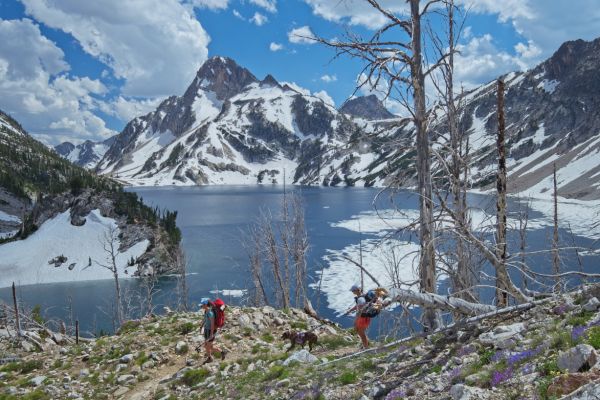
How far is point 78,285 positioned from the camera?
75.1 m

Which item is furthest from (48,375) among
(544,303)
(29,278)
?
(29,278)

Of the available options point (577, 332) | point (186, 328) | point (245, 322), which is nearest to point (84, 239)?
point (186, 328)

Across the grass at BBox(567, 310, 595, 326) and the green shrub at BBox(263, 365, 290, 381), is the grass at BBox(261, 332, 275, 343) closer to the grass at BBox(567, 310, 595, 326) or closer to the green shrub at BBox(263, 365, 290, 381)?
the green shrub at BBox(263, 365, 290, 381)

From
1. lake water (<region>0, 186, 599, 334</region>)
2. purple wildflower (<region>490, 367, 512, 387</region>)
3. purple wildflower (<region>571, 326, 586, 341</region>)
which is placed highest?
purple wildflower (<region>571, 326, 586, 341</region>)

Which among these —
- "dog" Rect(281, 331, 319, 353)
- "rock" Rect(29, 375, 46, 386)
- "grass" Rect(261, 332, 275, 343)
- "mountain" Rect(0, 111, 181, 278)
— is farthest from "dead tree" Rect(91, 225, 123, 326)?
"dog" Rect(281, 331, 319, 353)

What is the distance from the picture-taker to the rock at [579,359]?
16.4 feet

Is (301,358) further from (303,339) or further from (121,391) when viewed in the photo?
(121,391)

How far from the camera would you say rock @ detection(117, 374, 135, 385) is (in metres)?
14.2

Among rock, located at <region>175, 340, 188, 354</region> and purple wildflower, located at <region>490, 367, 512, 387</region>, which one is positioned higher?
purple wildflower, located at <region>490, 367, 512, 387</region>

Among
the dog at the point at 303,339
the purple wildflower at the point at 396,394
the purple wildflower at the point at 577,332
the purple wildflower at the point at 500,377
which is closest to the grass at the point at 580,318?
the purple wildflower at the point at 577,332

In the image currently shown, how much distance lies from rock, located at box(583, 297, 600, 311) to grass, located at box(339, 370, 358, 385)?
425cm

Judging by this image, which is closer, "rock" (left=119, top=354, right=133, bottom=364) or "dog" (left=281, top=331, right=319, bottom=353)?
"dog" (left=281, top=331, right=319, bottom=353)

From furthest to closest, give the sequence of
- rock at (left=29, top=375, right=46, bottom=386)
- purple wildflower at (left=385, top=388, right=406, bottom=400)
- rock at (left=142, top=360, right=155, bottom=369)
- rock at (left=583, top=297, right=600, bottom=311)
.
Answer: rock at (left=142, top=360, right=155, bottom=369)
rock at (left=29, top=375, right=46, bottom=386)
rock at (left=583, top=297, right=600, bottom=311)
purple wildflower at (left=385, top=388, right=406, bottom=400)

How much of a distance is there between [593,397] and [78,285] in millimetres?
83777
